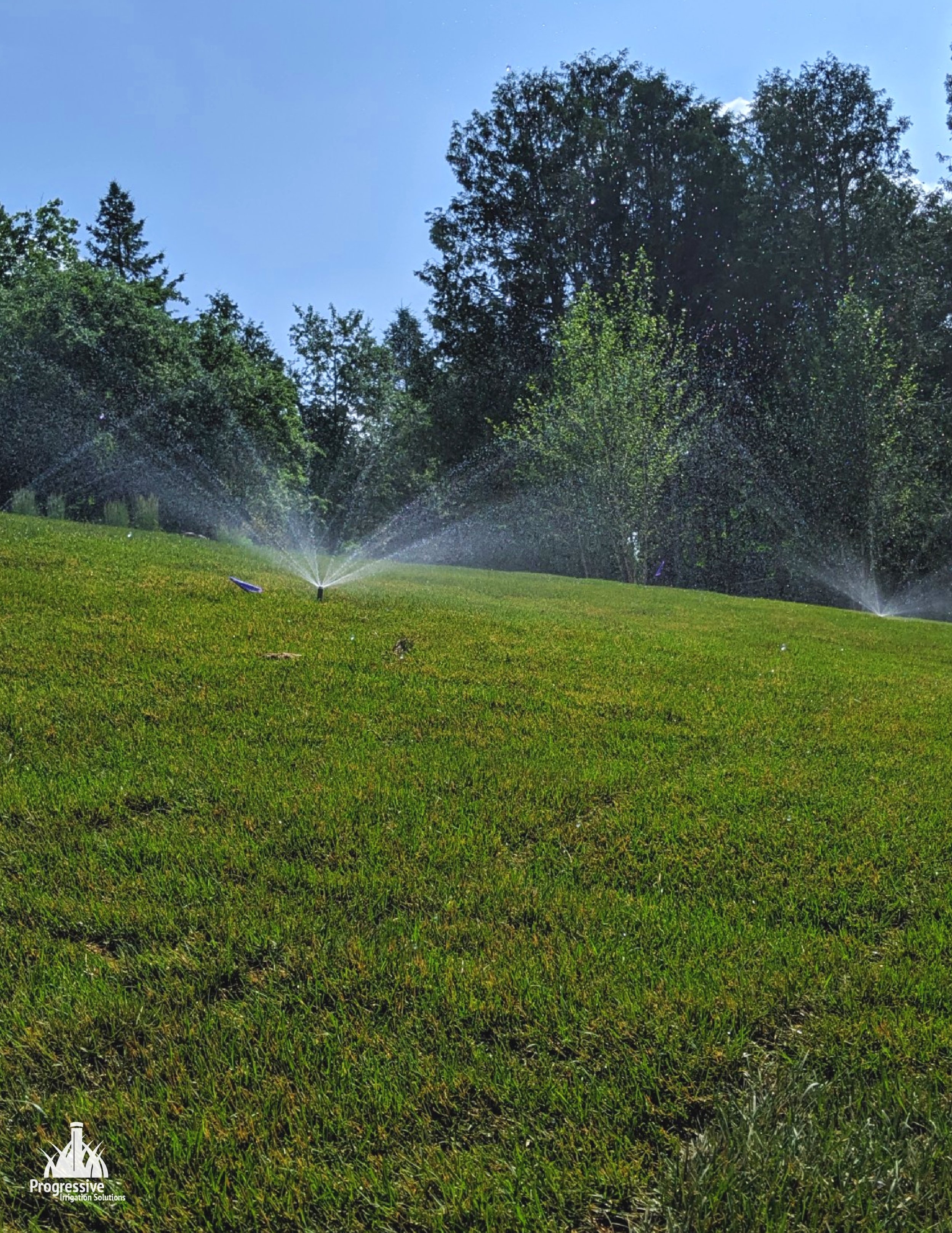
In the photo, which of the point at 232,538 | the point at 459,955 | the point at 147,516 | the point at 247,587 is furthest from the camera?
the point at 232,538

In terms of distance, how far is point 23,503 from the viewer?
46.6 ft

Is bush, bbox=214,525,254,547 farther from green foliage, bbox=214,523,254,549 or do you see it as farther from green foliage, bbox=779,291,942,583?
green foliage, bbox=779,291,942,583

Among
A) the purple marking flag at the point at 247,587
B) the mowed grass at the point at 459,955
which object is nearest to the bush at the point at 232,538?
the purple marking flag at the point at 247,587

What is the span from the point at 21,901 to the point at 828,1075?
2.60m

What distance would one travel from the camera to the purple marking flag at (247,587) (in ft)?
25.6

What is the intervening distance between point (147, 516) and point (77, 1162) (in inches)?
585

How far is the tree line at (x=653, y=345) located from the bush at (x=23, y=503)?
541cm

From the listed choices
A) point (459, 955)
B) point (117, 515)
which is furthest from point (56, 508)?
point (459, 955)

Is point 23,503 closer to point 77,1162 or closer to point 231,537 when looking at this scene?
point 231,537

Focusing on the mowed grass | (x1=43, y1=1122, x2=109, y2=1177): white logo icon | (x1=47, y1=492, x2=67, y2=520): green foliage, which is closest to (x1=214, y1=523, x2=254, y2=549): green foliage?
(x1=47, y1=492, x2=67, y2=520): green foliage

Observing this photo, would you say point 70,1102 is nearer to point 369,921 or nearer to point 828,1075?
point 369,921

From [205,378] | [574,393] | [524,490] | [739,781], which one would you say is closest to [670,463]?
[574,393]

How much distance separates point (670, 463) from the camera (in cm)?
2180

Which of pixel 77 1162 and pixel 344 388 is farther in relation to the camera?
pixel 344 388
